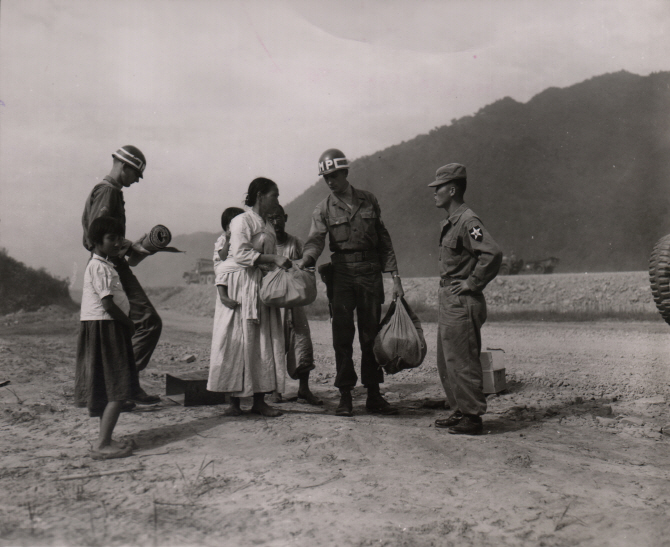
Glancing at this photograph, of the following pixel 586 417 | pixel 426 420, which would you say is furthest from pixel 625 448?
pixel 426 420

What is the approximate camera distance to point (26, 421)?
185 inches

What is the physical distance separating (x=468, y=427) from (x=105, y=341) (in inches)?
104

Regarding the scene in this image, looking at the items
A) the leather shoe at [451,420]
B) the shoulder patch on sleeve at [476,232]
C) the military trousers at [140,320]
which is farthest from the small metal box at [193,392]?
the shoulder patch on sleeve at [476,232]

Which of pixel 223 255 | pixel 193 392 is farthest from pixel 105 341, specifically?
pixel 223 255

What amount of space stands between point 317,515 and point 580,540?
124 cm

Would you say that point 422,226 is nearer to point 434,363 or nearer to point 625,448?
point 434,363

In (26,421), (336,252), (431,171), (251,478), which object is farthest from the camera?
(431,171)

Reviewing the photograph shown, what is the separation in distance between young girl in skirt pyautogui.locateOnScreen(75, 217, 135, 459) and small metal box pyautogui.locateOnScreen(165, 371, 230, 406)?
1470mm

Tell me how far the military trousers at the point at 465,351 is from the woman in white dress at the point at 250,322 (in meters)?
1.38

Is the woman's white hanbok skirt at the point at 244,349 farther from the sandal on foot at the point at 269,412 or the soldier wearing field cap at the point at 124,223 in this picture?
the soldier wearing field cap at the point at 124,223

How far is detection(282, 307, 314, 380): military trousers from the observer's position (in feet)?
18.6

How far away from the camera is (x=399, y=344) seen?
15.6 ft

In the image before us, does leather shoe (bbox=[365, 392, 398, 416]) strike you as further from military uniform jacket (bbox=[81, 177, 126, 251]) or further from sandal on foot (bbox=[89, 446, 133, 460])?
military uniform jacket (bbox=[81, 177, 126, 251])

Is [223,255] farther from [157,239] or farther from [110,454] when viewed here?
[110,454]
